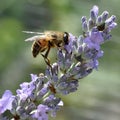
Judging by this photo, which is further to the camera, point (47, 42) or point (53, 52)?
point (53, 52)

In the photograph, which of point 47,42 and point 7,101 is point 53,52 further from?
point 7,101

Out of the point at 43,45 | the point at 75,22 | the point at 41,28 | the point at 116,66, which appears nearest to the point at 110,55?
the point at 116,66

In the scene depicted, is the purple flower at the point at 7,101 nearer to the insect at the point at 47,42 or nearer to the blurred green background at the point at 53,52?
the insect at the point at 47,42

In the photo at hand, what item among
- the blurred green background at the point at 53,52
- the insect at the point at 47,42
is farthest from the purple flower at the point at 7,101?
the blurred green background at the point at 53,52

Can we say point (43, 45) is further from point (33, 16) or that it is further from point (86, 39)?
point (33, 16)

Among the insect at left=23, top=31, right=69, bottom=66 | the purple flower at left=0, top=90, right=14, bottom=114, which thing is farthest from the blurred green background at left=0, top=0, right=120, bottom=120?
the purple flower at left=0, top=90, right=14, bottom=114

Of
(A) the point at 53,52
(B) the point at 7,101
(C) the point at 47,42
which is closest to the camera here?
(B) the point at 7,101

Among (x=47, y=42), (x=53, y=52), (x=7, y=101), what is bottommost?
(x=7, y=101)

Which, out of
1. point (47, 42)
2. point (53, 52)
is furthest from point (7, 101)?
point (53, 52)
